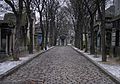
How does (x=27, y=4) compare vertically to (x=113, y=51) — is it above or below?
above

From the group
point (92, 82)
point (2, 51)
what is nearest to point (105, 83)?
point (92, 82)

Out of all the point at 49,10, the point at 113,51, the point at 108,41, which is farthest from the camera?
the point at 49,10

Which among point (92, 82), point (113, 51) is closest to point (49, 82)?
point (92, 82)

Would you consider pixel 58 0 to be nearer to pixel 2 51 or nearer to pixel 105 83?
pixel 2 51

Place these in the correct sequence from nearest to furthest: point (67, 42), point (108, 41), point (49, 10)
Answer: point (108, 41), point (49, 10), point (67, 42)

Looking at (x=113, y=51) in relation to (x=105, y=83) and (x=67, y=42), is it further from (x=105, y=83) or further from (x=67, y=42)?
(x=67, y=42)

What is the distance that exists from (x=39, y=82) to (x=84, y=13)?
111 feet

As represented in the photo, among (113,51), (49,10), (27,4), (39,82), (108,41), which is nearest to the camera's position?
(39,82)

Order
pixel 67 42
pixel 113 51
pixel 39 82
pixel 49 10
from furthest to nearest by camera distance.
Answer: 1. pixel 67 42
2. pixel 49 10
3. pixel 113 51
4. pixel 39 82

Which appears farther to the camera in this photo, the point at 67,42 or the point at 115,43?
the point at 67,42

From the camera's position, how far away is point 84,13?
45.8 meters

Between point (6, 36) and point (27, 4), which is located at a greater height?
point (27, 4)

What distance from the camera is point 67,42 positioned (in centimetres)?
15212

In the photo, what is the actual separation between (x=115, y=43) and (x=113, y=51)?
56.7 inches
